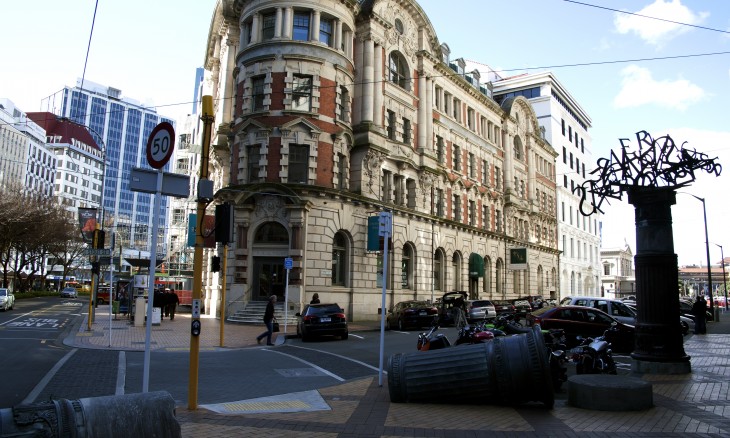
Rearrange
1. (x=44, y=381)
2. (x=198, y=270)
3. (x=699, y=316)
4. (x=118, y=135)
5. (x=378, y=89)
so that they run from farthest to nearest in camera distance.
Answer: (x=118, y=135), (x=378, y=89), (x=699, y=316), (x=44, y=381), (x=198, y=270)

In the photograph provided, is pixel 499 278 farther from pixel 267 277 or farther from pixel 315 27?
pixel 315 27

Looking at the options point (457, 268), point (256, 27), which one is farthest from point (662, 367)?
point (457, 268)

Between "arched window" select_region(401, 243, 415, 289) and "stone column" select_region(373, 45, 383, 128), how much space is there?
8.76 metres

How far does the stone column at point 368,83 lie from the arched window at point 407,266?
9405 mm

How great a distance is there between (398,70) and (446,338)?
2809 cm

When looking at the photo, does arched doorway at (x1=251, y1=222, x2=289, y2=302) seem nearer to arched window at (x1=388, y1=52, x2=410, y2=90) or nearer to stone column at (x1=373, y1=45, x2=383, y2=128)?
stone column at (x1=373, y1=45, x2=383, y2=128)

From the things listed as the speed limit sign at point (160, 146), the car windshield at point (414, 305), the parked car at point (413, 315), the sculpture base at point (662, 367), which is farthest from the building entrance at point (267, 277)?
the speed limit sign at point (160, 146)

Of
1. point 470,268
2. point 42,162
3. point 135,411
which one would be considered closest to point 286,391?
point 135,411

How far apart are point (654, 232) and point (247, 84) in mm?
24254

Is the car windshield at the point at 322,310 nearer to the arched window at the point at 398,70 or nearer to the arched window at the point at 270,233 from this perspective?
the arched window at the point at 270,233

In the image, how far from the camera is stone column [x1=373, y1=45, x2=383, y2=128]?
33.7 metres

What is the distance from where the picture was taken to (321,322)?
20531 millimetres

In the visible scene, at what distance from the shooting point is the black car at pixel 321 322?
20438 mm

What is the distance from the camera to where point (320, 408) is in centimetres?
839
